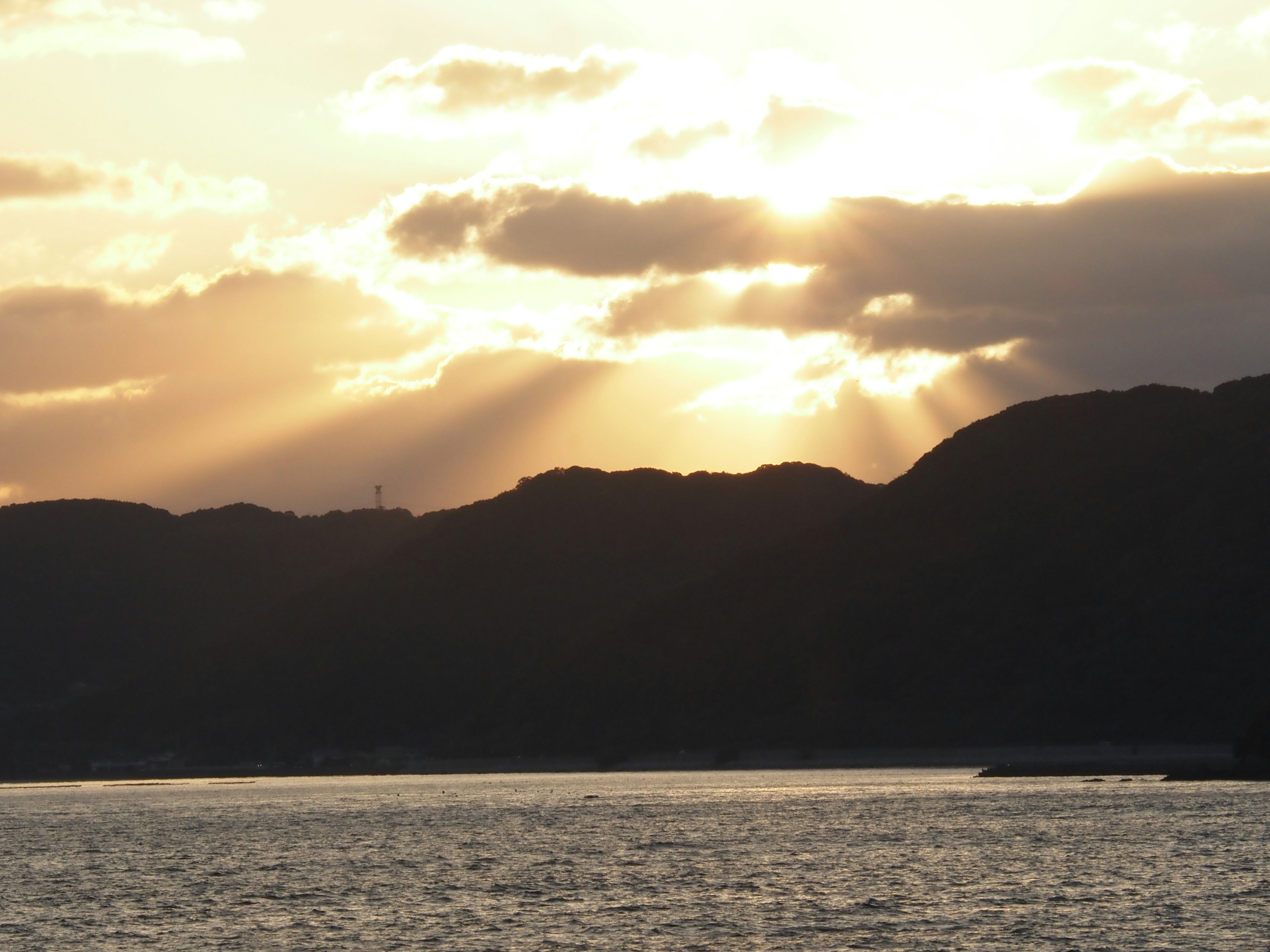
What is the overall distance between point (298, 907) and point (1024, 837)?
62569 millimetres

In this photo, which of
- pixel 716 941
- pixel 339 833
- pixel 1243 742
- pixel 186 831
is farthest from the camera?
pixel 1243 742

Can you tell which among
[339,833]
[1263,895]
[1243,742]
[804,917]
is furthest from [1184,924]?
[1243,742]

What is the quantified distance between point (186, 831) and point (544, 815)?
132 ft

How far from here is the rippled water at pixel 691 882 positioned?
81.8 m

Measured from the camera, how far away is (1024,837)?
133 meters

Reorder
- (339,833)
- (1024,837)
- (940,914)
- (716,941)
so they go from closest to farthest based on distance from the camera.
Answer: (716,941) < (940,914) < (1024,837) < (339,833)

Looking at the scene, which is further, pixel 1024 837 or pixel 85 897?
pixel 1024 837

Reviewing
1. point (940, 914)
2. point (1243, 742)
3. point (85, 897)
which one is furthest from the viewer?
point (1243, 742)

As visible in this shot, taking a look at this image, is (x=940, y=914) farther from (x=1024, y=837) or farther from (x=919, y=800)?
(x=919, y=800)

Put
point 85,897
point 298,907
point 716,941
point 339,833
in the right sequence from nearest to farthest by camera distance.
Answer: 1. point 716,941
2. point 298,907
3. point 85,897
4. point 339,833

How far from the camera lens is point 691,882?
352 ft

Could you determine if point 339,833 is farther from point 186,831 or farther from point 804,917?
point 804,917

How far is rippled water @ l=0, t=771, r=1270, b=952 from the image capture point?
81.8 metres

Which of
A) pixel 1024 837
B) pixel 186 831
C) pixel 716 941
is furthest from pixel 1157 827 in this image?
pixel 186 831
